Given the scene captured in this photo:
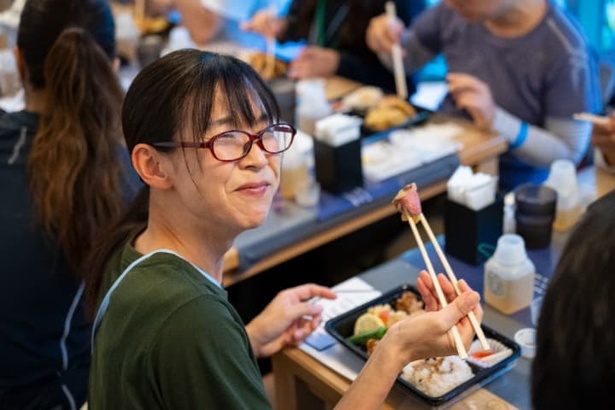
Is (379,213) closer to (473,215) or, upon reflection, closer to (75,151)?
(473,215)

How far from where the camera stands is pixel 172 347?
1.04 metres

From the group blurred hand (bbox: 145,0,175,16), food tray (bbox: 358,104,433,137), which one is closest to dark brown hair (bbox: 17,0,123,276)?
food tray (bbox: 358,104,433,137)

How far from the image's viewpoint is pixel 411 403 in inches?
50.5

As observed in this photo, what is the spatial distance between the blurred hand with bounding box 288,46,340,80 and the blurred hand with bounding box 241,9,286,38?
217mm

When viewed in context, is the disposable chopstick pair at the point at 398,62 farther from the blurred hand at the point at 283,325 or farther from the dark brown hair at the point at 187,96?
the dark brown hair at the point at 187,96

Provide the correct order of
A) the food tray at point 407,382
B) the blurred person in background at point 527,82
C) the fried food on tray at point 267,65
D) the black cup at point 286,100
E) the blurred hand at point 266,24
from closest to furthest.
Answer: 1. the food tray at point 407,382
2. the blurred person in background at point 527,82
3. the black cup at point 286,100
4. the fried food on tray at point 267,65
5. the blurred hand at point 266,24

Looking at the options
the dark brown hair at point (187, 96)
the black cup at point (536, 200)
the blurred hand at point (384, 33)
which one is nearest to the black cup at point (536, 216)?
the black cup at point (536, 200)

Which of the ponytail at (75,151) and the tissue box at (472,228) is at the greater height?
the ponytail at (75,151)

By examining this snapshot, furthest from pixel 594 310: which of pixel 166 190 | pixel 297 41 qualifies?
pixel 297 41

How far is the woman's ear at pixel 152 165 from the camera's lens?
116 cm

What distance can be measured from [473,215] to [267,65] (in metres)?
1.24

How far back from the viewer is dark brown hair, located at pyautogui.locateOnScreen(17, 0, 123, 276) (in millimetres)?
1603

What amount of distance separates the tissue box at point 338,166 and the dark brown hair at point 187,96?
28.6 inches

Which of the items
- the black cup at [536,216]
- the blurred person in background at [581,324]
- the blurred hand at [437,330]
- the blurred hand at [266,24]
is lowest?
the black cup at [536,216]
